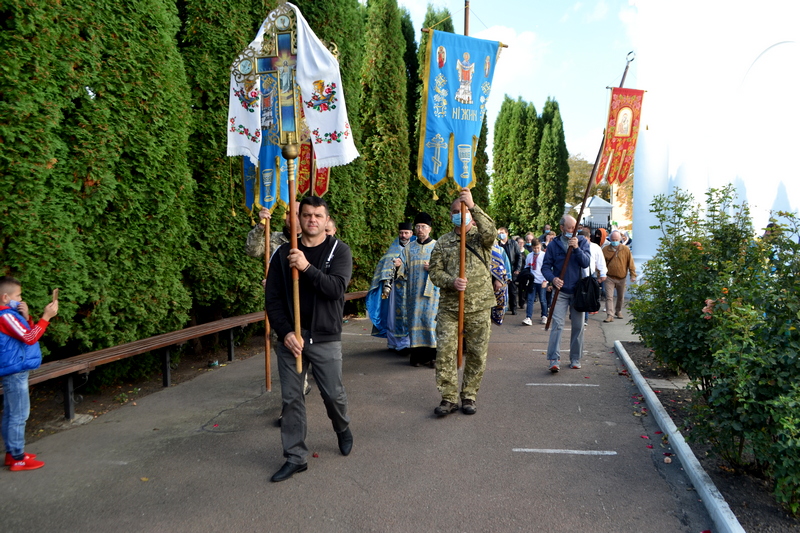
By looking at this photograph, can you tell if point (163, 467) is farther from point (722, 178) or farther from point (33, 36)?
point (722, 178)

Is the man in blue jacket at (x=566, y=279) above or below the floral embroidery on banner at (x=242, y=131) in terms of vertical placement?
below

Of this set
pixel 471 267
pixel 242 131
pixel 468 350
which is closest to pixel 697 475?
pixel 468 350

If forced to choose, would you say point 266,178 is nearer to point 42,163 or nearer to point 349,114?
point 42,163

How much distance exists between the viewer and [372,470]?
423 centimetres

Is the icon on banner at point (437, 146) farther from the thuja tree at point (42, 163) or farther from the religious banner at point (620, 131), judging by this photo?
the religious banner at point (620, 131)

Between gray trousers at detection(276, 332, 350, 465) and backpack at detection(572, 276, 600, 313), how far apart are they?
13.7 ft

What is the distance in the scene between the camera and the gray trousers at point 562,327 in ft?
24.6

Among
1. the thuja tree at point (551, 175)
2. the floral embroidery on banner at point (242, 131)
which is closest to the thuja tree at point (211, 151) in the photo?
the floral embroidery on banner at point (242, 131)

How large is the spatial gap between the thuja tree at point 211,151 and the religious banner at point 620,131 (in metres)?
6.19

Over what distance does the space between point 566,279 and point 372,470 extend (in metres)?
4.47

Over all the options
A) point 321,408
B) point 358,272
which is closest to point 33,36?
point 321,408

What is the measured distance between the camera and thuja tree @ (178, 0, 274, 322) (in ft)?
→ 25.8

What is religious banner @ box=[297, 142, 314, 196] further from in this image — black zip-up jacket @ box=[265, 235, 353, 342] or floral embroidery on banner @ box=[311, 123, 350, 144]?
Answer: black zip-up jacket @ box=[265, 235, 353, 342]

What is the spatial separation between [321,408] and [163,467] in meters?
1.81
